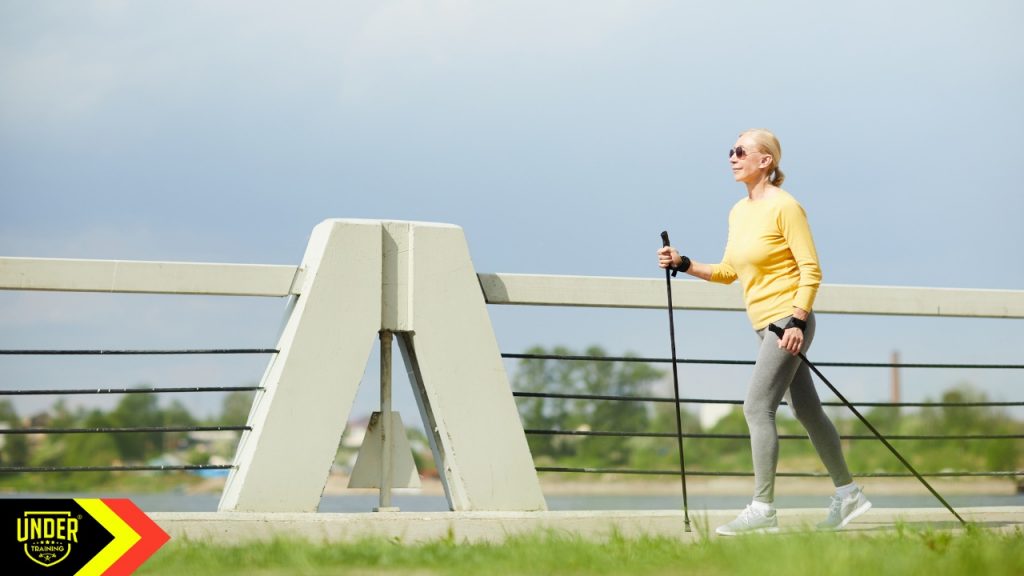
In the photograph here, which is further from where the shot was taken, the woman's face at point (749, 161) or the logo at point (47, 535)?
the woman's face at point (749, 161)

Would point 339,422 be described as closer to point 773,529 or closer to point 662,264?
point 662,264

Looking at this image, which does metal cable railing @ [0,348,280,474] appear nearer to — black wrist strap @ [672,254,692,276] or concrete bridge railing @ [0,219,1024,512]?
concrete bridge railing @ [0,219,1024,512]

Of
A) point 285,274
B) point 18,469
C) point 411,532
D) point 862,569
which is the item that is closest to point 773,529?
point 862,569

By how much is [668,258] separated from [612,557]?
4.84 ft

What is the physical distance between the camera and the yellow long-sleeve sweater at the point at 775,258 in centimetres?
448

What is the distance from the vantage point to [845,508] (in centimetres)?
482

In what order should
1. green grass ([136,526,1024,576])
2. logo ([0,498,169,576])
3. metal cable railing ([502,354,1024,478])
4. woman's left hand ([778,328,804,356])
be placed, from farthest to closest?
metal cable railing ([502,354,1024,478]), woman's left hand ([778,328,804,356]), green grass ([136,526,1024,576]), logo ([0,498,169,576])

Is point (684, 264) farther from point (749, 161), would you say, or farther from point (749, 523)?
point (749, 523)

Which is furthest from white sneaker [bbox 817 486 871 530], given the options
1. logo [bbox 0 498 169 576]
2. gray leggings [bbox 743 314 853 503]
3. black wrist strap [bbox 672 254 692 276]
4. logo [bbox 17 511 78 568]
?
logo [bbox 17 511 78 568]

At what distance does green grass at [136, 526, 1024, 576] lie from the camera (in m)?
3.53

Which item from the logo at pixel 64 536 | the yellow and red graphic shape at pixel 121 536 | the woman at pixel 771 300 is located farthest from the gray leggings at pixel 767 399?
the logo at pixel 64 536

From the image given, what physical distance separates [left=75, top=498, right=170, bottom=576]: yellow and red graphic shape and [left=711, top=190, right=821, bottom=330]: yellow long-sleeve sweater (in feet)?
7.81

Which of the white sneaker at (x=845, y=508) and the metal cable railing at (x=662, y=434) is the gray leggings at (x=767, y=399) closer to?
the metal cable railing at (x=662, y=434)

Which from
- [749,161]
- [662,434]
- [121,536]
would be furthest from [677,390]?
[121,536]
